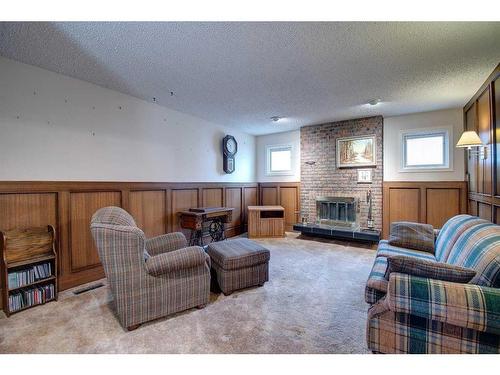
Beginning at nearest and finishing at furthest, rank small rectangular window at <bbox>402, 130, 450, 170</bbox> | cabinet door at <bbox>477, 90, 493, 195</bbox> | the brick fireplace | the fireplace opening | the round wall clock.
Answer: cabinet door at <bbox>477, 90, 493, 195</bbox> → small rectangular window at <bbox>402, 130, 450, 170</bbox> → the brick fireplace → the fireplace opening → the round wall clock

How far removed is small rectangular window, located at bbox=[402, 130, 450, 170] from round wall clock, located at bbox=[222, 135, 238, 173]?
338 centimetres

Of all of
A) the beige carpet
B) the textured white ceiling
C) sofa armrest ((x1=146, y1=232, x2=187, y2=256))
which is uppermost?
the textured white ceiling

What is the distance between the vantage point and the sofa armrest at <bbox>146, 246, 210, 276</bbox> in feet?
6.50

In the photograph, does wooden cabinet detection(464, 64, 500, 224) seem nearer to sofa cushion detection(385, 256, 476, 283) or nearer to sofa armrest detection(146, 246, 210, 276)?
sofa cushion detection(385, 256, 476, 283)

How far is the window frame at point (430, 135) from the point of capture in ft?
13.4

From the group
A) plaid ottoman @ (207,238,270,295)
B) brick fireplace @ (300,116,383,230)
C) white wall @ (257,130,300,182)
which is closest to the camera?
plaid ottoman @ (207,238,270,295)

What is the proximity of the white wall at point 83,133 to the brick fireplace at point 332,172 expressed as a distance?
2530 mm

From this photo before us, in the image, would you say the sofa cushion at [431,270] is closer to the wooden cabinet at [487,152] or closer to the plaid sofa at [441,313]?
the plaid sofa at [441,313]

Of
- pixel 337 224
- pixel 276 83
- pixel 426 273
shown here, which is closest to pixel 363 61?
pixel 276 83

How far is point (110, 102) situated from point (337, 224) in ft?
14.8

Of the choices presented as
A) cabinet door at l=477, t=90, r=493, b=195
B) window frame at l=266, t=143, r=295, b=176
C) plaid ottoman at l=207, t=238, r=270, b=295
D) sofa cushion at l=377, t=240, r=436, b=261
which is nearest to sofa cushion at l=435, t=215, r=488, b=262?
sofa cushion at l=377, t=240, r=436, b=261

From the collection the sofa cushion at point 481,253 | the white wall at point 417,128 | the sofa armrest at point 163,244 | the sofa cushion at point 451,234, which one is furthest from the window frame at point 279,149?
the sofa cushion at point 481,253

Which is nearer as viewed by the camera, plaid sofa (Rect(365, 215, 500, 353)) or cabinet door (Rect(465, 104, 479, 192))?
plaid sofa (Rect(365, 215, 500, 353))

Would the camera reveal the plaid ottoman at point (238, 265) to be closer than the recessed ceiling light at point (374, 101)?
Yes
